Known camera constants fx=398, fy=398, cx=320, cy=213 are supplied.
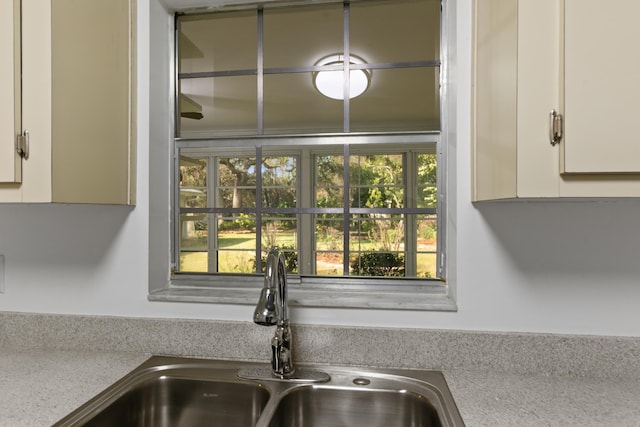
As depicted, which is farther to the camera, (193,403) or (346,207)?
(346,207)

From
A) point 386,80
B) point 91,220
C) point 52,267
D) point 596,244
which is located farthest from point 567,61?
point 52,267

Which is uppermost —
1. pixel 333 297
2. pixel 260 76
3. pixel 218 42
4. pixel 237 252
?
pixel 218 42

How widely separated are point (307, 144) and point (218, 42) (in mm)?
555

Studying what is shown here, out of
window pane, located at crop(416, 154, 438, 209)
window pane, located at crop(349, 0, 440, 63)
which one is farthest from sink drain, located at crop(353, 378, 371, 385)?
window pane, located at crop(349, 0, 440, 63)

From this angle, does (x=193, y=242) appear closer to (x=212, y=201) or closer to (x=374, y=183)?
(x=212, y=201)

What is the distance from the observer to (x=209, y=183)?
1.56 meters

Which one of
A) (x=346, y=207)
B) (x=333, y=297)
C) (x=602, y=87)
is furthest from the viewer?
(x=346, y=207)

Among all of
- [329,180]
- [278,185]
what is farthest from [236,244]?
[329,180]

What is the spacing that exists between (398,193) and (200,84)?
0.88 m

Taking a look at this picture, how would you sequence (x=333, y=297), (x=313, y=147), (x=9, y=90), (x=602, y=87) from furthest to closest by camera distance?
(x=313, y=147) < (x=333, y=297) < (x=9, y=90) < (x=602, y=87)

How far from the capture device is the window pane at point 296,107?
58.7 inches

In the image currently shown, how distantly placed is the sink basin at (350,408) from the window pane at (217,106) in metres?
0.95

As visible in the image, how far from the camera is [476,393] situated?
1008 mm

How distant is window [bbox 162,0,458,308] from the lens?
55.5 inches
